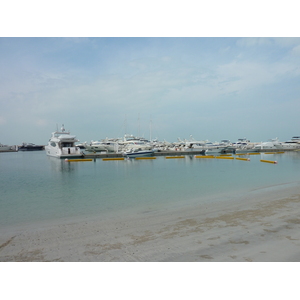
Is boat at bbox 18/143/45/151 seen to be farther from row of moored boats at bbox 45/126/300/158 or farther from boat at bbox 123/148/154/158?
boat at bbox 123/148/154/158

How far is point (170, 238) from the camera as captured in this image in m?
6.03

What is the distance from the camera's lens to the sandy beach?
4.98 meters

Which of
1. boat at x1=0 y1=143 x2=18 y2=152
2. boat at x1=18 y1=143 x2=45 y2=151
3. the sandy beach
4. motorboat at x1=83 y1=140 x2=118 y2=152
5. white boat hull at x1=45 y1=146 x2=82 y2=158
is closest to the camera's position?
the sandy beach

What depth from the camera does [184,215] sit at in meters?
8.40

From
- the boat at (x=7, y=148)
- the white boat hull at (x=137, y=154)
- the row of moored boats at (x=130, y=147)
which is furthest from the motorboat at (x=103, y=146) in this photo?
the boat at (x=7, y=148)

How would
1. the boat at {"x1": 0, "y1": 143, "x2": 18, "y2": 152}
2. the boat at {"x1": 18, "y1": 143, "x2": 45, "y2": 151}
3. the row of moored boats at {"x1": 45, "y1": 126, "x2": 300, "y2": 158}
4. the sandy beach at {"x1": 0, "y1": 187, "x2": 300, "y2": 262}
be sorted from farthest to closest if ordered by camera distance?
the boat at {"x1": 18, "y1": 143, "x2": 45, "y2": 151}
the boat at {"x1": 0, "y1": 143, "x2": 18, "y2": 152}
the row of moored boats at {"x1": 45, "y1": 126, "x2": 300, "y2": 158}
the sandy beach at {"x1": 0, "y1": 187, "x2": 300, "y2": 262}

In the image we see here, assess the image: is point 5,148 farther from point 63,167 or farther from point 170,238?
point 170,238

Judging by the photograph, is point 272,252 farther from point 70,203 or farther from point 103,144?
point 103,144

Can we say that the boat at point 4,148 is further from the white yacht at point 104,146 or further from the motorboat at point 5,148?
the white yacht at point 104,146

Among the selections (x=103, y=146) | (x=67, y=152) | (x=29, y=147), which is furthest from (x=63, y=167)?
(x=29, y=147)

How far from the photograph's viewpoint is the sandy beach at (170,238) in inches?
196

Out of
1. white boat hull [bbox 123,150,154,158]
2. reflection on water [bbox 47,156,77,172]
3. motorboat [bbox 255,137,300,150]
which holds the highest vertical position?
motorboat [bbox 255,137,300,150]

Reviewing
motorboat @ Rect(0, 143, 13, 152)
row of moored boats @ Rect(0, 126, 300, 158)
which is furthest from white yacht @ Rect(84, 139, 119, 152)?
motorboat @ Rect(0, 143, 13, 152)
